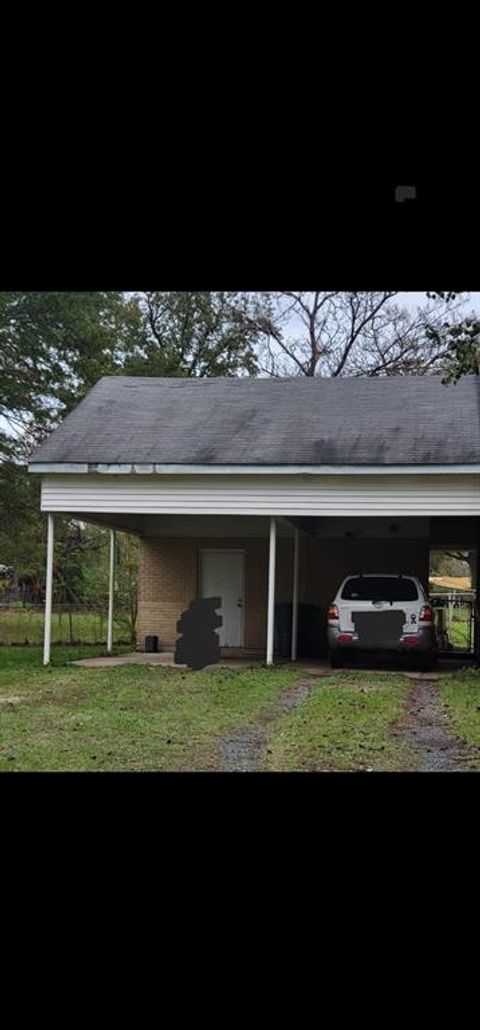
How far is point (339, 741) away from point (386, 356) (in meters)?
20.6

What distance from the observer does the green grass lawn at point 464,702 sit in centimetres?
975

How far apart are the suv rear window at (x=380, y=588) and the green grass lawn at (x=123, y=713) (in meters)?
1.32

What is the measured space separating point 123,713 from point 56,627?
1300cm

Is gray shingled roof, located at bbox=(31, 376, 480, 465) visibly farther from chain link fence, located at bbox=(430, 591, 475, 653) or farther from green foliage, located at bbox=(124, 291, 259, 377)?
green foliage, located at bbox=(124, 291, 259, 377)

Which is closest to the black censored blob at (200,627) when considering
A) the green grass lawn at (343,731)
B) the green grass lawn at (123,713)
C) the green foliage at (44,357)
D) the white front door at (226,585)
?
the white front door at (226,585)

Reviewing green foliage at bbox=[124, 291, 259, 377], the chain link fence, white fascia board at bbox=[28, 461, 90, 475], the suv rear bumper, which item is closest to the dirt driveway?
the suv rear bumper

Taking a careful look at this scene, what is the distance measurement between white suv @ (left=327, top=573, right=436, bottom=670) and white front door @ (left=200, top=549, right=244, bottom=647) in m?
3.57

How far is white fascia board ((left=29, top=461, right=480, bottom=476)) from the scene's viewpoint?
14383 millimetres

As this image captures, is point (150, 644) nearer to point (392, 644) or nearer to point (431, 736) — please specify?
point (392, 644)

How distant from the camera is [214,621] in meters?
18.3
